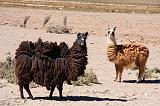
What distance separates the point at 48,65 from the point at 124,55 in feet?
15.2

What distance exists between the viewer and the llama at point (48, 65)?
1356cm

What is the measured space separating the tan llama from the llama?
3.94 metres

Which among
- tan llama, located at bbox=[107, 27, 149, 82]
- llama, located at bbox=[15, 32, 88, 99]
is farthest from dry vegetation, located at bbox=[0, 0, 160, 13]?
llama, located at bbox=[15, 32, 88, 99]

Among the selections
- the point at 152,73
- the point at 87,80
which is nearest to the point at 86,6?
the point at 152,73

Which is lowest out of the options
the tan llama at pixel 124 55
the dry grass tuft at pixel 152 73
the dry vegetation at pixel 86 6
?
the dry grass tuft at pixel 152 73

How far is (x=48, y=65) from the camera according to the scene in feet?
44.8

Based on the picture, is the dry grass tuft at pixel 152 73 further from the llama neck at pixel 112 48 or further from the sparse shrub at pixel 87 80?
the sparse shrub at pixel 87 80

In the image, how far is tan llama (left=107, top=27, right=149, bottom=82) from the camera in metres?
17.7

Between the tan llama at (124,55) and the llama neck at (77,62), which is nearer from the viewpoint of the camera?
the llama neck at (77,62)

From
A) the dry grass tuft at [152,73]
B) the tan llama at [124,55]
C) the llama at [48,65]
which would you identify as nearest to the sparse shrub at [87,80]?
the tan llama at [124,55]

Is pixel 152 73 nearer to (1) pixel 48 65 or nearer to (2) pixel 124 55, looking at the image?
(2) pixel 124 55

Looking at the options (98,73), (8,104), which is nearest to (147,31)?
(98,73)

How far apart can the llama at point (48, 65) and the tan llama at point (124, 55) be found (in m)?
3.94

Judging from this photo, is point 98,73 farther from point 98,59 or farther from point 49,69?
point 49,69
